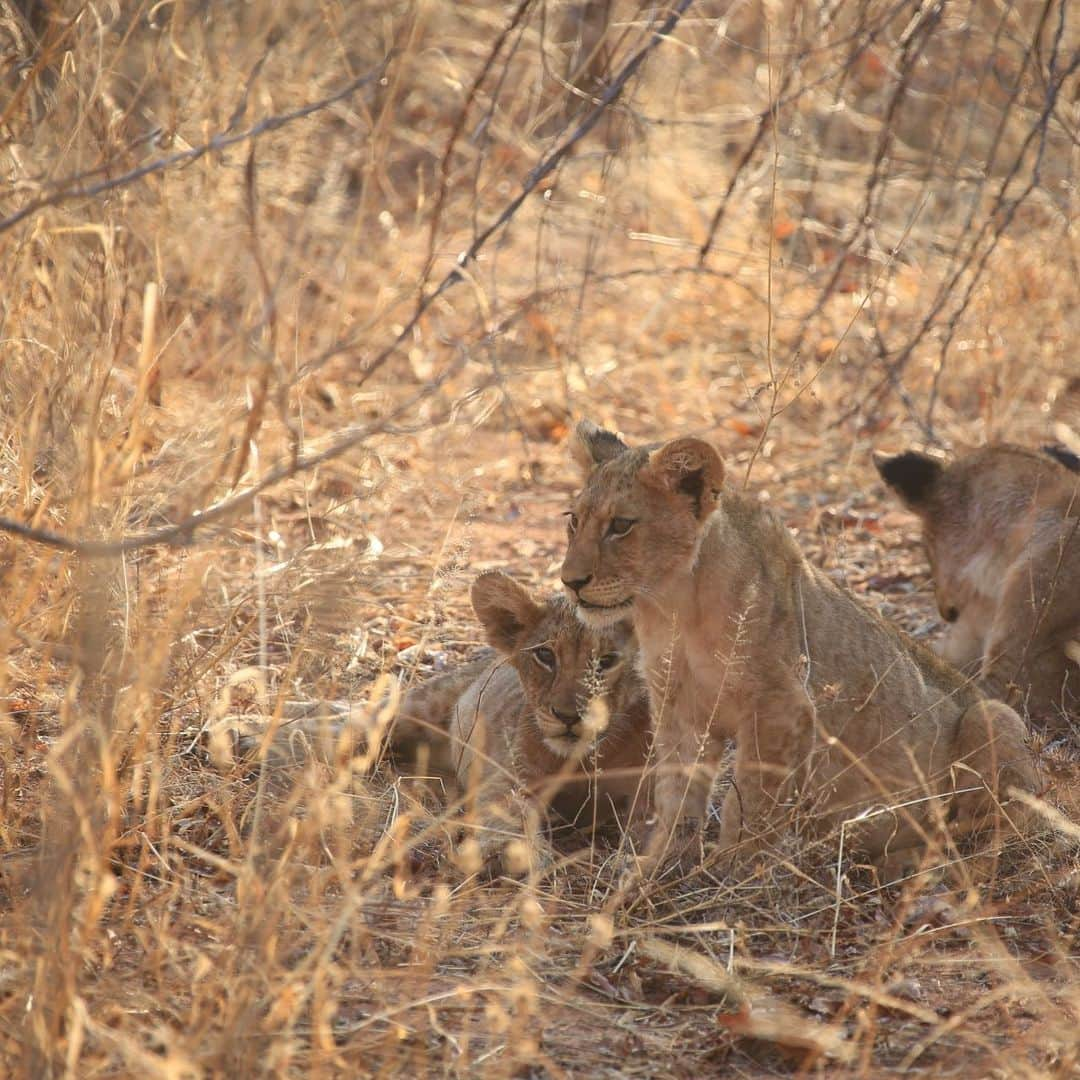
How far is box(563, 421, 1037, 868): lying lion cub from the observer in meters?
4.17

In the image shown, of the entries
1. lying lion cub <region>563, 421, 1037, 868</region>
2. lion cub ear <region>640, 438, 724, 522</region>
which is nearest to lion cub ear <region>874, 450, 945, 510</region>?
lying lion cub <region>563, 421, 1037, 868</region>

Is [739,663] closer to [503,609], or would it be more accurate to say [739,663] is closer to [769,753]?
[769,753]

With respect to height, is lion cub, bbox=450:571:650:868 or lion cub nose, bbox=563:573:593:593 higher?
lion cub nose, bbox=563:573:593:593

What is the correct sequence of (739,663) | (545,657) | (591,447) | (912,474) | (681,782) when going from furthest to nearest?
(912,474) < (545,657) < (591,447) < (681,782) < (739,663)

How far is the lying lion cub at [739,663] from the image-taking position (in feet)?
13.7

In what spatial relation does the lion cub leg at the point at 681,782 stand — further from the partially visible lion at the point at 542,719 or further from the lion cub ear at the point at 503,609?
the lion cub ear at the point at 503,609

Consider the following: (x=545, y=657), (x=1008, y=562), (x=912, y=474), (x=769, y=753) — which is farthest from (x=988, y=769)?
(x=912, y=474)

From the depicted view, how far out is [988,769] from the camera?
447cm

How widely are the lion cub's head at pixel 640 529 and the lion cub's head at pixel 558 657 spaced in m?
0.31

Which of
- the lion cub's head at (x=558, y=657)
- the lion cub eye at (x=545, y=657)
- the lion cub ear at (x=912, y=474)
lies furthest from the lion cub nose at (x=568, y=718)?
the lion cub ear at (x=912, y=474)

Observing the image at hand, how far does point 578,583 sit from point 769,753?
0.67 meters

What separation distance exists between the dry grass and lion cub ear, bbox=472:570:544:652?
0.35 metres

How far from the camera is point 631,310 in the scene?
382 inches

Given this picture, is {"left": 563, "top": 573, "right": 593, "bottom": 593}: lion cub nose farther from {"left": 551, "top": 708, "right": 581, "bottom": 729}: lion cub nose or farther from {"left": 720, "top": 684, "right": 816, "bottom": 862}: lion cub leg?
{"left": 720, "top": 684, "right": 816, "bottom": 862}: lion cub leg
